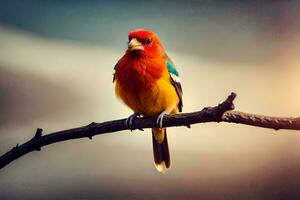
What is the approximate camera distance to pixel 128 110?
1597 millimetres

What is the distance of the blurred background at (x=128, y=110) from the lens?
1.56 metres

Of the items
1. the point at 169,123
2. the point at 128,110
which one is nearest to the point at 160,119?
the point at 169,123

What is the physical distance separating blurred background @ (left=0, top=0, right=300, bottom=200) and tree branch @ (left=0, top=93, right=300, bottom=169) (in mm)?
83

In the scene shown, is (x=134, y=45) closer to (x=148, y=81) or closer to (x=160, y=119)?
(x=148, y=81)

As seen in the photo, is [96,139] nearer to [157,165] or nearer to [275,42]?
[157,165]

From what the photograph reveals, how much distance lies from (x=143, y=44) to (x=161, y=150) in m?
0.34

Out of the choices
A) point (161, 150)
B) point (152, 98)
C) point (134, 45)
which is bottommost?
point (161, 150)

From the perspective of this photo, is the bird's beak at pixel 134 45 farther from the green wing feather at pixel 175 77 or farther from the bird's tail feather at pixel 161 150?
the bird's tail feather at pixel 161 150

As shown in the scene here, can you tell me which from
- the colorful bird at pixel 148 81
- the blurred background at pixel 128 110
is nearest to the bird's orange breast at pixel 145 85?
the colorful bird at pixel 148 81

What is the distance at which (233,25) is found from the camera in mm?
1643

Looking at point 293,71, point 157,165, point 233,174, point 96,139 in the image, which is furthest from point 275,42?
point 96,139

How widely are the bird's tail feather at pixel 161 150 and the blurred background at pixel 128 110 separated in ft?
0.07

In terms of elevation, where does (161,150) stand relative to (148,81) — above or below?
below

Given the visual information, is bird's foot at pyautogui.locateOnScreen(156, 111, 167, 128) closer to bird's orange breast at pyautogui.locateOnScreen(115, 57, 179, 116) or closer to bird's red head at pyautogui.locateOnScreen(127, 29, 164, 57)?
bird's orange breast at pyautogui.locateOnScreen(115, 57, 179, 116)
